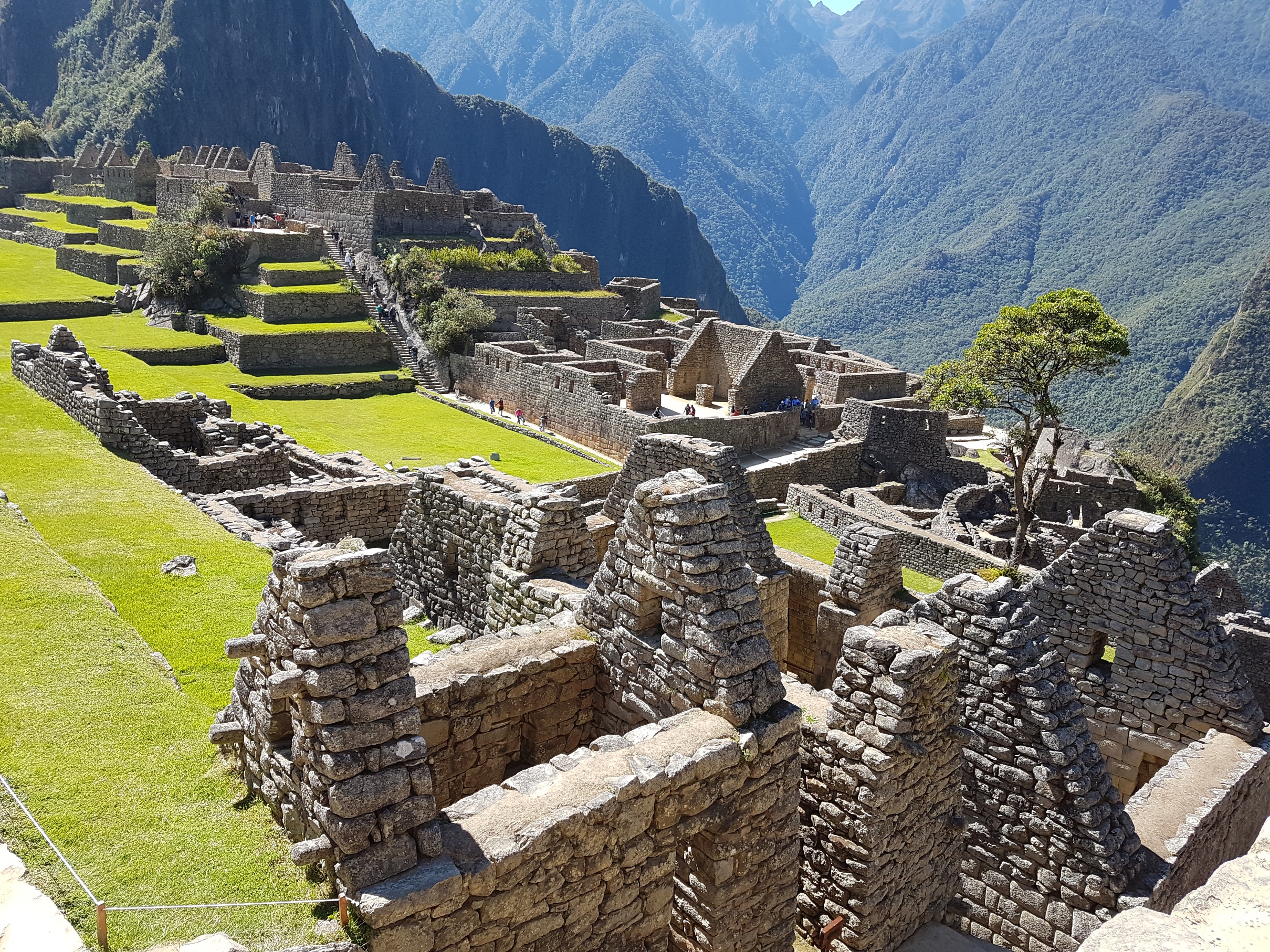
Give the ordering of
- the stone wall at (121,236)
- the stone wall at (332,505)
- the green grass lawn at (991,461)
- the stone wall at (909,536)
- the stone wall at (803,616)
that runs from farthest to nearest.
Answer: the stone wall at (121,236), the green grass lawn at (991,461), the stone wall at (909,536), the stone wall at (332,505), the stone wall at (803,616)

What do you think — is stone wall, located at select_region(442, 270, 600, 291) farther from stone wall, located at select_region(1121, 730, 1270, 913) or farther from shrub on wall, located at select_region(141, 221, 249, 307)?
stone wall, located at select_region(1121, 730, 1270, 913)

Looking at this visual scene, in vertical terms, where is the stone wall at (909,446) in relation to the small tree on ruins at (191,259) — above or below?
below

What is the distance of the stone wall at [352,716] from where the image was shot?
12.9 feet

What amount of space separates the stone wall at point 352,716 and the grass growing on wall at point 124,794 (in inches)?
18.0

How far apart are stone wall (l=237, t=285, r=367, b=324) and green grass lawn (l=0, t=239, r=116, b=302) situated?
700 cm

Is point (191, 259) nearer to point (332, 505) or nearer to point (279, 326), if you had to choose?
point (279, 326)

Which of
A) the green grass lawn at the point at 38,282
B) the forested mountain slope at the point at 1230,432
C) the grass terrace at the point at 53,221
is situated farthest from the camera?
the forested mountain slope at the point at 1230,432

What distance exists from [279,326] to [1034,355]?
3091 cm

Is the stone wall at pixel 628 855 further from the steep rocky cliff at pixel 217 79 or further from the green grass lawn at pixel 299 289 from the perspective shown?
the steep rocky cliff at pixel 217 79

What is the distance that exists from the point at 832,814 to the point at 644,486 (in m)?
2.87

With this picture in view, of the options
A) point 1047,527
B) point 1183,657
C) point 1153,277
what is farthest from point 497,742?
point 1153,277

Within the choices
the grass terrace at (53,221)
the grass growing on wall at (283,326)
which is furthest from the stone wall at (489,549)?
the grass terrace at (53,221)

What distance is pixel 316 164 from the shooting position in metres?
171

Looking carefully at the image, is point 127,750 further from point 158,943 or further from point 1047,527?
point 1047,527
